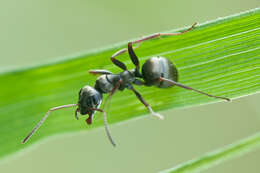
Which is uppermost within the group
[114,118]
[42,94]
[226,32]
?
[226,32]

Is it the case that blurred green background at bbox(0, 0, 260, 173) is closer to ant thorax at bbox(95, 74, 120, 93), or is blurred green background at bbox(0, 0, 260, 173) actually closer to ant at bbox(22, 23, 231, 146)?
ant thorax at bbox(95, 74, 120, 93)

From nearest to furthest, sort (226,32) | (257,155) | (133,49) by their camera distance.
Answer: (226,32) < (133,49) < (257,155)

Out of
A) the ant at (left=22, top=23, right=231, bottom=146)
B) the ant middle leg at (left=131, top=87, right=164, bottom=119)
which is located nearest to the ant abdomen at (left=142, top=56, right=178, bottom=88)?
the ant at (left=22, top=23, right=231, bottom=146)

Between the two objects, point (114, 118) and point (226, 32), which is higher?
point (226, 32)

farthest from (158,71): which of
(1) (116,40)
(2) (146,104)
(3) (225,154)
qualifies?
(1) (116,40)

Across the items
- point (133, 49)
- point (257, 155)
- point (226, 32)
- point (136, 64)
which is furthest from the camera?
point (257, 155)

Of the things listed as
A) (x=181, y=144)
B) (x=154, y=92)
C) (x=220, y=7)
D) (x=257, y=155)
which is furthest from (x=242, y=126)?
(x=154, y=92)

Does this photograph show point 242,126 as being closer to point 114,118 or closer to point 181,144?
point 181,144
